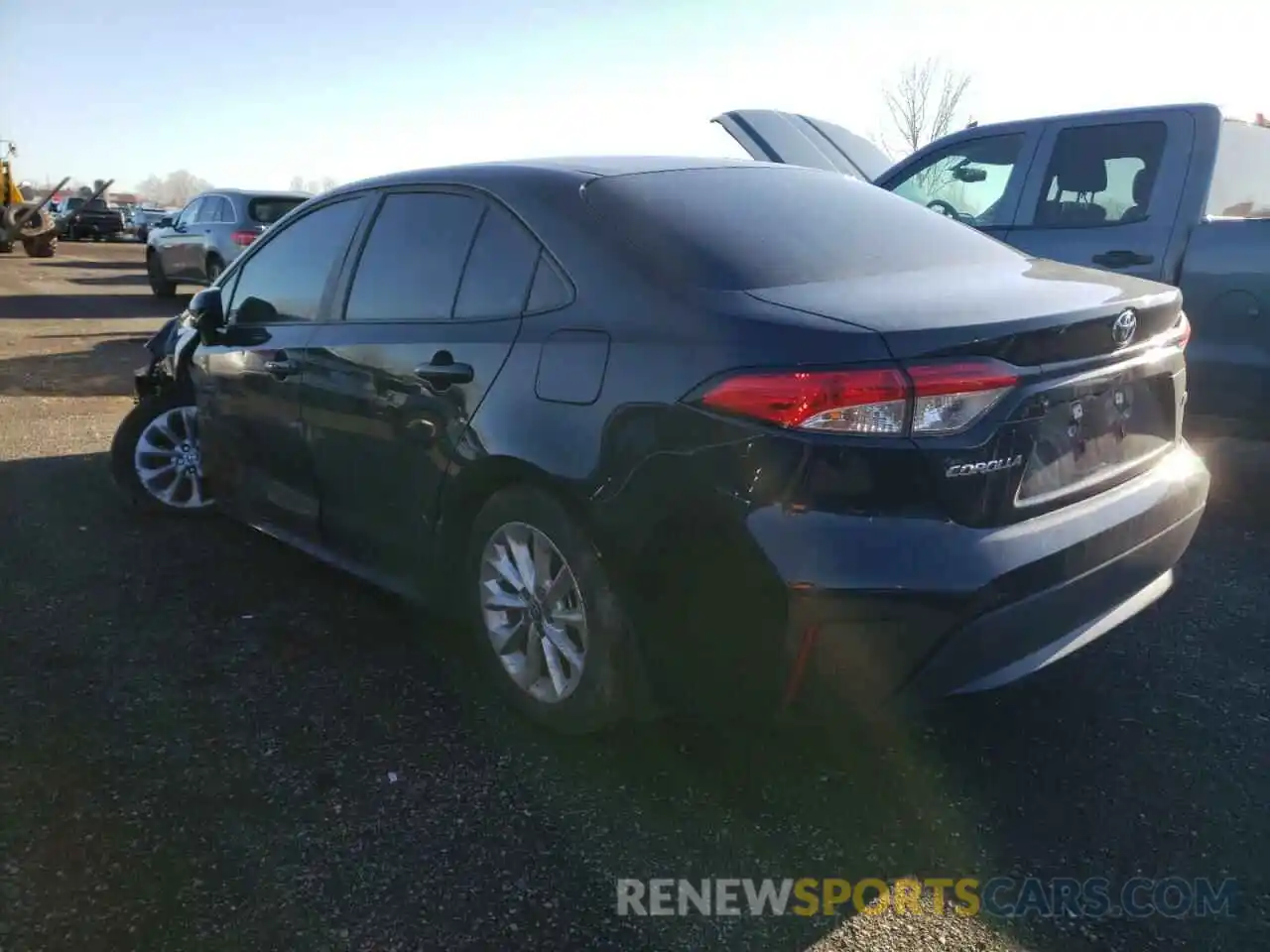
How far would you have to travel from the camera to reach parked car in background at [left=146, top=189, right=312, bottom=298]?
14.4m

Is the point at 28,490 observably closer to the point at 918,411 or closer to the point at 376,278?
the point at 376,278

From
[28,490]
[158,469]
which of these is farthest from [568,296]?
[28,490]

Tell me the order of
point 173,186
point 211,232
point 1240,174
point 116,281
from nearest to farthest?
point 1240,174 < point 211,232 < point 116,281 < point 173,186

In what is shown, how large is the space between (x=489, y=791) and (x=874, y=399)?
4.65 ft

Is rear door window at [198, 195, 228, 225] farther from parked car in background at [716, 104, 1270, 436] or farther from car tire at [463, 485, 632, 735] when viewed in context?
car tire at [463, 485, 632, 735]

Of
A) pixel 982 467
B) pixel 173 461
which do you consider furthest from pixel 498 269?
pixel 173 461

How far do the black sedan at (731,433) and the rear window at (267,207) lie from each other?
1169cm

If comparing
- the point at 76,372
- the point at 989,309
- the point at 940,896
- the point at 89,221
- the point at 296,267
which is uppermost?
the point at 89,221

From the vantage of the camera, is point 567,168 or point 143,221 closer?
point 567,168

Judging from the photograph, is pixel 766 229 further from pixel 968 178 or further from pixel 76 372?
pixel 76 372

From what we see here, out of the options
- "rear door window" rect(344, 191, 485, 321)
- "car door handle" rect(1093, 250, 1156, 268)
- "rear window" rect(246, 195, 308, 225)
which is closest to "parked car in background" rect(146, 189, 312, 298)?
"rear window" rect(246, 195, 308, 225)

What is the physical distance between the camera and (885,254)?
2.96 meters

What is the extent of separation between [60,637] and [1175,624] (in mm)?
3934

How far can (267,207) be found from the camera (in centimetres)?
1458
